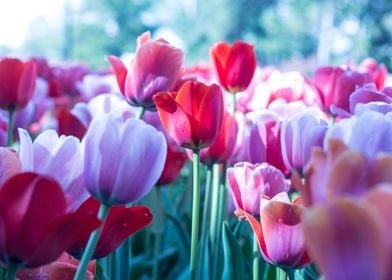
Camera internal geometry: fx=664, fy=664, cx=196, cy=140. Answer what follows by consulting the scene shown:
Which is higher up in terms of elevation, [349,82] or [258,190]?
[349,82]

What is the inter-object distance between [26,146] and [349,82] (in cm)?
63

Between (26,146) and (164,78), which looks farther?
(164,78)

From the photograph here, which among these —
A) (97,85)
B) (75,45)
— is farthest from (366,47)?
(97,85)

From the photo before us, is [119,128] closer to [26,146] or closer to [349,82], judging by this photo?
[26,146]

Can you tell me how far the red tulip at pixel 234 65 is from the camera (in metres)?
1.08

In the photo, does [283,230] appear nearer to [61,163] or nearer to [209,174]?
[61,163]

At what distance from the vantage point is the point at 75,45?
23.6m

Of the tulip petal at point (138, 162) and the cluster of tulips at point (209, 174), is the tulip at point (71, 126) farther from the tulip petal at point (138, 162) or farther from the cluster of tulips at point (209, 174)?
the tulip petal at point (138, 162)

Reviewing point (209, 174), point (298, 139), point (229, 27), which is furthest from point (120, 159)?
point (229, 27)

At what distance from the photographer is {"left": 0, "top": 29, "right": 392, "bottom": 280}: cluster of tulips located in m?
0.34

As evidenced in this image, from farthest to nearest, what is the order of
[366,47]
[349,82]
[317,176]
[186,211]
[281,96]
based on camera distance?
[366,47] → [186,211] → [281,96] → [349,82] → [317,176]

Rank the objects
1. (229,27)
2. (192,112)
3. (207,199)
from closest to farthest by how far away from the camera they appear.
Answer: (192,112)
(207,199)
(229,27)

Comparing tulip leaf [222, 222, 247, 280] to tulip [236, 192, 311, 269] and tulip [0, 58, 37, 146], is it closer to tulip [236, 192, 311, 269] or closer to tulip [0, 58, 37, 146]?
tulip [236, 192, 311, 269]

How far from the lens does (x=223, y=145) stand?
0.95 metres
